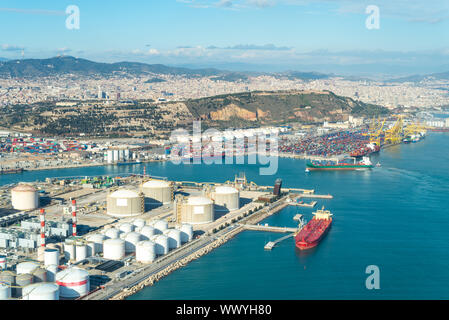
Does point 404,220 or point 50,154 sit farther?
point 50,154

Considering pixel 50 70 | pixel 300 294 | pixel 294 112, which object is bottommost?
pixel 300 294

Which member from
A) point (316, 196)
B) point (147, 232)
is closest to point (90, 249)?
point (147, 232)

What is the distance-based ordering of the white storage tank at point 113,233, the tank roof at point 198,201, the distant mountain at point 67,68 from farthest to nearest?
1. the distant mountain at point 67,68
2. the tank roof at point 198,201
3. the white storage tank at point 113,233

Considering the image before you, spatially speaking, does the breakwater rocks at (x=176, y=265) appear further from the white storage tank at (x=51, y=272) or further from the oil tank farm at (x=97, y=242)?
the oil tank farm at (x=97, y=242)

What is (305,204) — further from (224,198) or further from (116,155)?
(116,155)

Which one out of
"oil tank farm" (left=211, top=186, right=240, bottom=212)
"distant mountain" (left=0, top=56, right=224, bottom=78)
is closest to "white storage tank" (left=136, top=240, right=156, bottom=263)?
"oil tank farm" (left=211, top=186, right=240, bottom=212)

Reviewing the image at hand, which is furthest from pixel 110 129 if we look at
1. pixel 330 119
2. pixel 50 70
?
pixel 50 70

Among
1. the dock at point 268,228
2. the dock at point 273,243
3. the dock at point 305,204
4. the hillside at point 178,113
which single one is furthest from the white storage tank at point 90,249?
the hillside at point 178,113

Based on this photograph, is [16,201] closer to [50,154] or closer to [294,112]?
[50,154]
